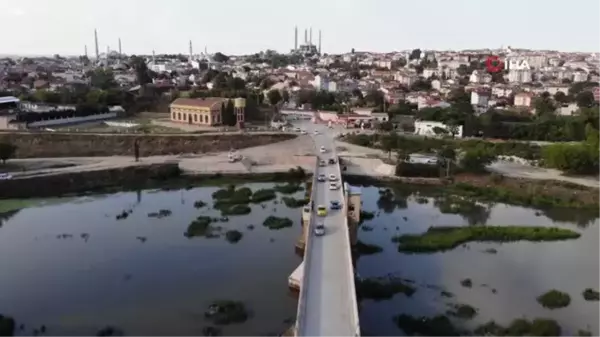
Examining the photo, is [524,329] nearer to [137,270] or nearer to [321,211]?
[321,211]

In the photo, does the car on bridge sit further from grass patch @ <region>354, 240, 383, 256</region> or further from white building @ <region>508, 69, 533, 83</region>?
white building @ <region>508, 69, 533, 83</region>

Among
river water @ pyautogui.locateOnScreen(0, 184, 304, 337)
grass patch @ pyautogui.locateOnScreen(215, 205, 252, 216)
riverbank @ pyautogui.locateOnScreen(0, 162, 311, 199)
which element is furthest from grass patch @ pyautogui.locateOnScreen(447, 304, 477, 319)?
Result: riverbank @ pyautogui.locateOnScreen(0, 162, 311, 199)

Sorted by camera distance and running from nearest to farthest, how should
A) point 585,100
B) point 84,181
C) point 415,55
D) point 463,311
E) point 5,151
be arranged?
point 463,311, point 84,181, point 5,151, point 585,100, point 415,55

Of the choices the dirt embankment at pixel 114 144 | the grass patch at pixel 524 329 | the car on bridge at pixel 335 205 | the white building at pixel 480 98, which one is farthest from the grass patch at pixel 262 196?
the white building at pixel 480 98

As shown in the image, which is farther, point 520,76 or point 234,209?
point 520,76

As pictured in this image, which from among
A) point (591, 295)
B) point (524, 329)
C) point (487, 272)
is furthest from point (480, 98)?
point (524, 329)

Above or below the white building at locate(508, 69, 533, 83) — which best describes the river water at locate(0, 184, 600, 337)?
below

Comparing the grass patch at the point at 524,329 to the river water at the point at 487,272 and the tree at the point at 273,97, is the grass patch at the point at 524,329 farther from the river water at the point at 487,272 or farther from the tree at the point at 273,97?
the tree at the point at 273,97
